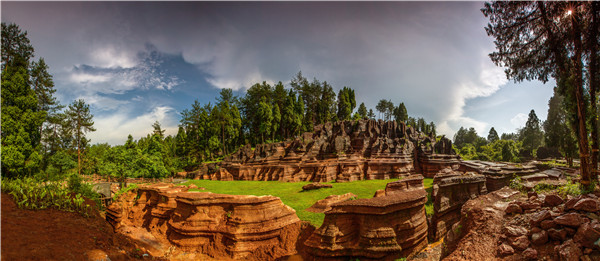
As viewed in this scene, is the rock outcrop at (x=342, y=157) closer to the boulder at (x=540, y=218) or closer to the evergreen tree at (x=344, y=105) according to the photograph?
the evergreen tree at (x=344, y=105)

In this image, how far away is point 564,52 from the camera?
933cm

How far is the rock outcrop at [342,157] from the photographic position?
26.2 meters

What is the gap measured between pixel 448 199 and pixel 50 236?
1697 cm

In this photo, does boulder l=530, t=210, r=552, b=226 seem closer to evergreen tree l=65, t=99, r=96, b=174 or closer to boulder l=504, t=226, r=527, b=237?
boulder l=504, t=226, r=527, b=237

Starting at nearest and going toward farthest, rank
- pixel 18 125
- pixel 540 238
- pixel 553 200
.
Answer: pixel 540 238 < pixel 553 200 < pixel 18 125

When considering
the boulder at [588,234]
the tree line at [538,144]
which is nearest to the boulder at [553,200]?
the boulder at [588,234]

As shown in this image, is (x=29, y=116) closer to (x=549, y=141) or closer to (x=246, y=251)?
(x=246, y=251)

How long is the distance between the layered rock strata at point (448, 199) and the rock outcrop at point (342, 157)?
1172cm

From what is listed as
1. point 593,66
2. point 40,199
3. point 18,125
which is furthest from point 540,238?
point 18,125

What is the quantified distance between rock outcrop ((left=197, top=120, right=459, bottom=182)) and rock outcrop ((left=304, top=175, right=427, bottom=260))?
1566cm

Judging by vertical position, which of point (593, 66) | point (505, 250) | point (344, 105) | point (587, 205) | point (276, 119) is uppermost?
point (344, 105)

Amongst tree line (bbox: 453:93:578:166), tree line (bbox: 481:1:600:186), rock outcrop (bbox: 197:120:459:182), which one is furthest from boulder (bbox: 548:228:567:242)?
tree line (bbox: 453:93:578:166)

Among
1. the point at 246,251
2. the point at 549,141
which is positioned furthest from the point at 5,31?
the point at 549,141

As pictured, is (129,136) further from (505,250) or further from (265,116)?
(505,250)
